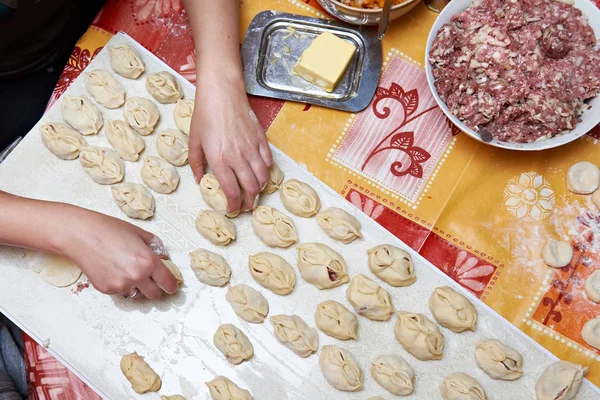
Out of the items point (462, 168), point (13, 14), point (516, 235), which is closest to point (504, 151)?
point (462, 168)

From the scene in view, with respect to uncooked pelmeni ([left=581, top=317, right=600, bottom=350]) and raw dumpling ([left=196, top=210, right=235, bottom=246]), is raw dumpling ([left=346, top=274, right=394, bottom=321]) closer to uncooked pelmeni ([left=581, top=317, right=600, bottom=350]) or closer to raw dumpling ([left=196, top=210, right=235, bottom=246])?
raw dumpling ([left=196, top=210, right=235, bottom=246])

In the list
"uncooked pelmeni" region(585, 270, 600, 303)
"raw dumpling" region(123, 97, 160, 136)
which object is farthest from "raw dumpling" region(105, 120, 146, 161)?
"uncooked pelmeni" region(585, 270, 600, 303)

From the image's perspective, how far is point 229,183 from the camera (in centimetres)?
145

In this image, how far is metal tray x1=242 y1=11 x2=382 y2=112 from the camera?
5.32 feet

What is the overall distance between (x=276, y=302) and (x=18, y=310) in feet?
2.48

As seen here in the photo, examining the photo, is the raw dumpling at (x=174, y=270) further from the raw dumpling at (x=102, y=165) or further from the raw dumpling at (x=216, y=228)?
the raw dumpling at (x=102, y=165)

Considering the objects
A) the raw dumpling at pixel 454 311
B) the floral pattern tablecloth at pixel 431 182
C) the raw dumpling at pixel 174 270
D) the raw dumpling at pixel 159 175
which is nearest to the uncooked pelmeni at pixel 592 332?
the floral pattern tablecloth at pixel 431 182

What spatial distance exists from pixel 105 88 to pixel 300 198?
28.4 inches

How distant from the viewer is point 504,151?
158 cm

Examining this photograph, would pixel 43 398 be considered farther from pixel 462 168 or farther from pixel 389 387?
pixel 462 168

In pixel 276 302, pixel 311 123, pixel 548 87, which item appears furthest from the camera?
pixel 311 123

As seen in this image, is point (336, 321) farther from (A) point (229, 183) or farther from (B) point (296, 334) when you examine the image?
(A) point (229, 183)

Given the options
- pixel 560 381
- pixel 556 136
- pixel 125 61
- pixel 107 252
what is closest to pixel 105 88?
pixel 125 61

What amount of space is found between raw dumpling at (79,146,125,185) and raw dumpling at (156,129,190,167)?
14 cm
